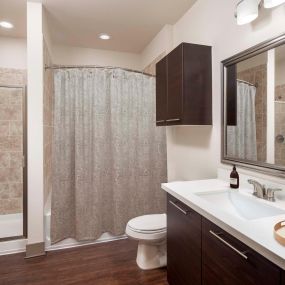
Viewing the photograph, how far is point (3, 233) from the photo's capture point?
8.41 ft

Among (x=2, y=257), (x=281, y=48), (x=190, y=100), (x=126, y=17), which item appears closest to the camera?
(x=281, y=48)

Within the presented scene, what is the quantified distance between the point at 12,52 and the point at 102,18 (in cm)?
142

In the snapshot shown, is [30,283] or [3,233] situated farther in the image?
[3,233]

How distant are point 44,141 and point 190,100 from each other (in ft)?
5.18

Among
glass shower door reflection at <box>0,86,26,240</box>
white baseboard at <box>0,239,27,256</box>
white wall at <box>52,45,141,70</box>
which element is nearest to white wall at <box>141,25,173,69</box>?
white wall at <box>52,45,141,70</box>

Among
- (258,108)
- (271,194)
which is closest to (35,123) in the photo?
(258,108)

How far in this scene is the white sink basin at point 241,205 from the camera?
1.26 meters

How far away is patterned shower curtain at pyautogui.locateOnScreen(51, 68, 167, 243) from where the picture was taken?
237 centimetres

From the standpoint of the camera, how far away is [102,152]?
2477 millimetres

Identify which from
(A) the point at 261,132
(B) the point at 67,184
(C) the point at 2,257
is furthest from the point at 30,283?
(A) the point at 261,132

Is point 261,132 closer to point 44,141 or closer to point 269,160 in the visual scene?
point 269,160

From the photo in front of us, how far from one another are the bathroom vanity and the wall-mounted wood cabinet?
609 mm

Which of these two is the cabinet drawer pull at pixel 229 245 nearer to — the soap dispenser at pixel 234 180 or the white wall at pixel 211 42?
the soap dispenser at pixel 234 180

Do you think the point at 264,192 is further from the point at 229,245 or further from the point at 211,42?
the point at 211,42
